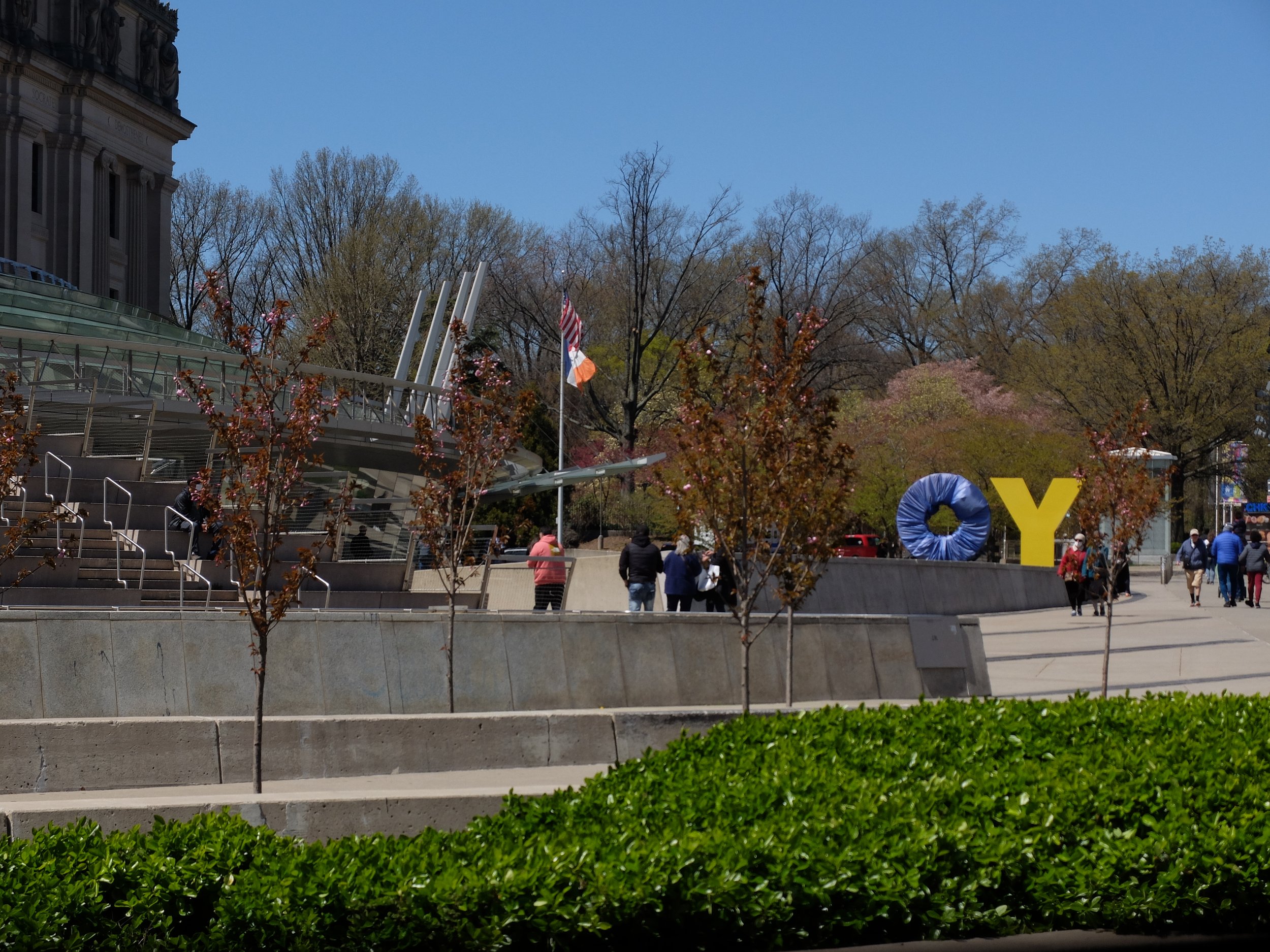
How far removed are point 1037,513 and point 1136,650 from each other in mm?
15662

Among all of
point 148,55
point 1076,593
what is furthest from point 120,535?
point 148,55

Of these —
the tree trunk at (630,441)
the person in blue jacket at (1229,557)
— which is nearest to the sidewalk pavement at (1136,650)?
the person in blue jacket at (1229,557)

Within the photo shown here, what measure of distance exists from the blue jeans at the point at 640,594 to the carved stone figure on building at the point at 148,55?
49.6 meters

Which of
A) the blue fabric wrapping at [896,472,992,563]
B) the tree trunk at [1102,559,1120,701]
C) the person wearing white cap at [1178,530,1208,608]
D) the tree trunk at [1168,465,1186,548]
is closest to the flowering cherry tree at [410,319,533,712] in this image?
the tree trunk at [1102,559,1120,701]

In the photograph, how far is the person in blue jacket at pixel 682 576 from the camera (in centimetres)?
2125

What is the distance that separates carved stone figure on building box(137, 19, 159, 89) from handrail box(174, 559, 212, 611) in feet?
165

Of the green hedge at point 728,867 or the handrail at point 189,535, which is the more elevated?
the handrail at point 189,535

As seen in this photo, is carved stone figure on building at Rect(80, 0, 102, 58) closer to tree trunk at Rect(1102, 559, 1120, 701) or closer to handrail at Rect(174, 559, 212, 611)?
handrail at Rect(174, 559, 212, 611)

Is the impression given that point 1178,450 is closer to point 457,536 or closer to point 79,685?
point 457,536

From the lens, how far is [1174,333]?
54.8 m

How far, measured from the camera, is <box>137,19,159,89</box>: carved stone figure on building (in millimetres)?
62969

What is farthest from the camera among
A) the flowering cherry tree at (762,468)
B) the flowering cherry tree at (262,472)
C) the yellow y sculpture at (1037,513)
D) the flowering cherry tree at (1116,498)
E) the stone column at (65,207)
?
the stone column at (65,207)

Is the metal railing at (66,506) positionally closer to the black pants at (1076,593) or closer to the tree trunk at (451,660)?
the tree trunk at (451,660)

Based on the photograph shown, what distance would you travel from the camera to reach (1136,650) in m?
21.0
